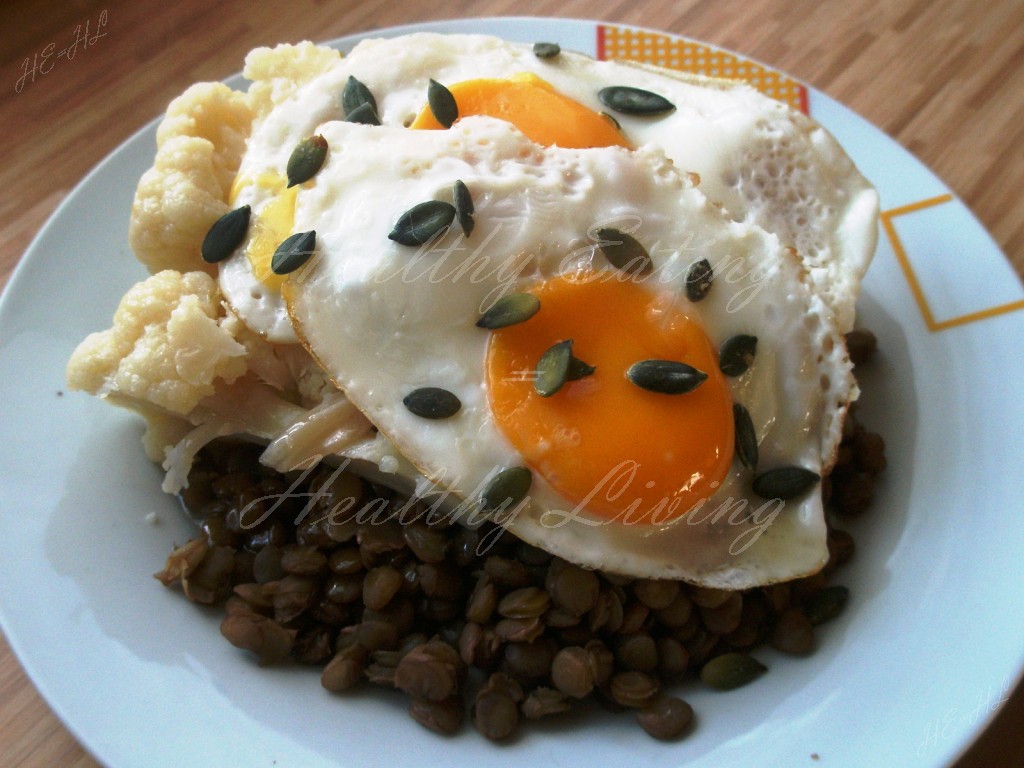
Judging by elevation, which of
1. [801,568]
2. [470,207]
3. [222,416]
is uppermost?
[470,207]

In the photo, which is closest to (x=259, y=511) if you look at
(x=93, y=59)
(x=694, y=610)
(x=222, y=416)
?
(x=222, y=416)

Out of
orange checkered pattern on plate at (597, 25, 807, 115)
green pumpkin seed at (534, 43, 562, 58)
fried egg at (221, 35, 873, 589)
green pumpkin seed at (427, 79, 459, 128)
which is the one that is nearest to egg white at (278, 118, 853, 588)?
fried egg at (221, 35, 873, 589)

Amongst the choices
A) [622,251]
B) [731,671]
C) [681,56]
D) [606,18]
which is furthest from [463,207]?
[606,18]

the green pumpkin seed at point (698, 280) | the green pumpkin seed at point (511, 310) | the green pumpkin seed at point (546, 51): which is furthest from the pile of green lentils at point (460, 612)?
the green pumpkin seed at point (546, 51)

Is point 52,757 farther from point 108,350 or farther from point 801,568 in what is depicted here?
point 801,568

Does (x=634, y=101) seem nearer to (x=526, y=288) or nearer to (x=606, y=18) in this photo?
(x=526, y=288)

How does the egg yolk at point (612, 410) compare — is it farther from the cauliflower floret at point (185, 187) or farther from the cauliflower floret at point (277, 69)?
the cauliflower floret at point (277, 69)

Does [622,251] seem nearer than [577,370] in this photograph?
No
